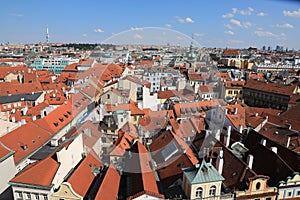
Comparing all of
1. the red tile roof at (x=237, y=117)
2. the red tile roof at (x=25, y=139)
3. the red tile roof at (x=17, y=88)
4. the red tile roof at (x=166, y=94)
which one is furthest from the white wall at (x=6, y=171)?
the red tile roof at (x=17, y=88)

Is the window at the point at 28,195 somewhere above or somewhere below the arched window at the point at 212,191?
below

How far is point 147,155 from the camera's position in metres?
8.69

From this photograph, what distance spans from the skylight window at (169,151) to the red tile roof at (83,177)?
225 centimetres

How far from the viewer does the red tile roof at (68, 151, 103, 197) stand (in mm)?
6752

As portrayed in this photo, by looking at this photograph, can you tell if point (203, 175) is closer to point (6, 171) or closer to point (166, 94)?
point (6, 171)

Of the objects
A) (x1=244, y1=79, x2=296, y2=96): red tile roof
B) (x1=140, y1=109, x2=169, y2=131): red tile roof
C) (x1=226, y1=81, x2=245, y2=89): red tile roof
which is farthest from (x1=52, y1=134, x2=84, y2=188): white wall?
(x1=226, y1=81, x2=245, y2=89): red tile roof

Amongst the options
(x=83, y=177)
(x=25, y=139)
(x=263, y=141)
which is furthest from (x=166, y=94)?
(x=83, y=177)

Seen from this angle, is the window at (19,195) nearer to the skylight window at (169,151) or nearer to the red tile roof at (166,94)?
the skylight window at (169,151)

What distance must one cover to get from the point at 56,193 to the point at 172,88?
14.3 m

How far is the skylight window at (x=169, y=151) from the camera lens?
859cm

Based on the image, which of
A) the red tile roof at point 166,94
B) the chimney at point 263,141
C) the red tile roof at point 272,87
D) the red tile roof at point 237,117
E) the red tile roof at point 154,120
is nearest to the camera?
the chimney at point 263,141

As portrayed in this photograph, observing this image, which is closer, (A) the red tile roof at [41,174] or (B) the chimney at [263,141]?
(A) the red tile roof at [41,174]

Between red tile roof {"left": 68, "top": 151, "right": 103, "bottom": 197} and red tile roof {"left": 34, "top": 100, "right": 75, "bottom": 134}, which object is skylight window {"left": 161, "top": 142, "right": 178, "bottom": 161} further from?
red tile roof {"left": 34, "top": 100, "right": 75, "bottom": 134}

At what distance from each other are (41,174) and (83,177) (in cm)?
116
